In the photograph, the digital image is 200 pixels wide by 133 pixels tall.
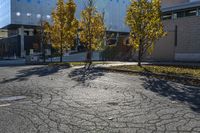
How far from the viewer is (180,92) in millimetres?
10055

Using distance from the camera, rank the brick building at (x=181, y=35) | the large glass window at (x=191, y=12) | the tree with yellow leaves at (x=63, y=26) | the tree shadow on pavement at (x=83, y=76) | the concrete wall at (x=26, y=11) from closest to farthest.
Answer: the tree shadow on pavement at (x=83, y=76), the brick building at (x=181, y=35), the large glass window at (x=191, y=12), the tree with yellow leaves at (x=63, y=26), the concrete wall at (x=26, y=11)

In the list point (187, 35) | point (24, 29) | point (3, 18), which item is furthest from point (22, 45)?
point (187, 35)

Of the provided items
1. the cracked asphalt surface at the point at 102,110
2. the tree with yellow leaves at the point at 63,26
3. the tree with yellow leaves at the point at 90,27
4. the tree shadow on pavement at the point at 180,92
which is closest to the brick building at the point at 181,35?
the tree with yellow leaves at the point at 90,27

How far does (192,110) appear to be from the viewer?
23.9ft

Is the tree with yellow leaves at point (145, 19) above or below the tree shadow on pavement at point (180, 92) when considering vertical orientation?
above

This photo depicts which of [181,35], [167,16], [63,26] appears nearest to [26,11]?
[63,26]

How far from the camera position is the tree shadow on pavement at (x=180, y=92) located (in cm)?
827

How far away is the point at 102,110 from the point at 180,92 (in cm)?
382

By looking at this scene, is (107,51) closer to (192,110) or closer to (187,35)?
(187,35)

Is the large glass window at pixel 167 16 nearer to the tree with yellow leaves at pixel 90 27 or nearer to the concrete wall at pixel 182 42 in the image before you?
the concrete wall at pixel 182 42

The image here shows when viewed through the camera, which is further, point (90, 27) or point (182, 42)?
point (90, 27)

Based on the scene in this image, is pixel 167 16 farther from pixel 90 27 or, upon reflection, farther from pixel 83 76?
pixel 83 76

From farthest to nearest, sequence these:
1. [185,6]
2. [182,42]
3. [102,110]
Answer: [185,6]
[182,42]
[102,110]

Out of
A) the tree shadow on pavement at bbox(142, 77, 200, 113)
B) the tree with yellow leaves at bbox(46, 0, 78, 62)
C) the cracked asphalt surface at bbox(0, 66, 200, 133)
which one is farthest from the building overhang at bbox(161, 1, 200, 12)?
the cracked asphalt surface at bbox(0, 66, 200, 133)
